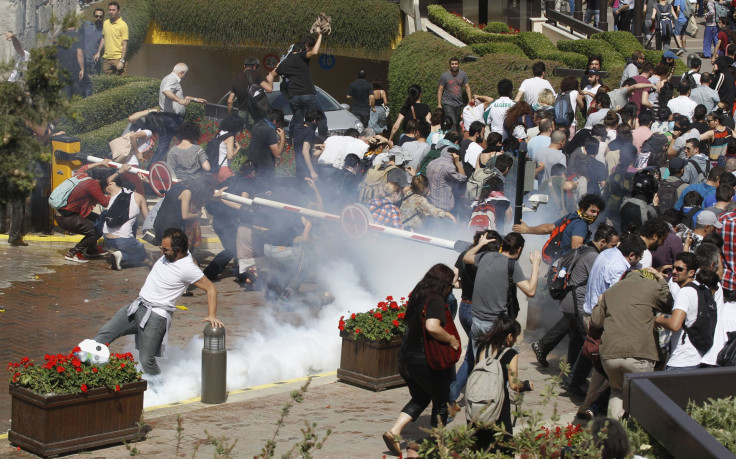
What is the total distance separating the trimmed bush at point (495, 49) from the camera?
1959 centimetres

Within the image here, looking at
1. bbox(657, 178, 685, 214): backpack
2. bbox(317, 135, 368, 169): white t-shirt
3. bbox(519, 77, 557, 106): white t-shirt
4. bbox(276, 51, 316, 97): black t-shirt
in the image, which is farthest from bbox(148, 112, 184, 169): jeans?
bbox(657, 178, 685, 214): backpack

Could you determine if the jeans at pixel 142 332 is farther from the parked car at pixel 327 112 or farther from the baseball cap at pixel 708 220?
the parked car at pixel 327 112

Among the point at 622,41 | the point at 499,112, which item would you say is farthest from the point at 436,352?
the point at 622,41

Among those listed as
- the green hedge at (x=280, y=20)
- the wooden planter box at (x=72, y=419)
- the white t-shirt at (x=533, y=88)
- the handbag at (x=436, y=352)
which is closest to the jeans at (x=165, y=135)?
the white t-shirt at (x=533, y=88)

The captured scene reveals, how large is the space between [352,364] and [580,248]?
2256mm

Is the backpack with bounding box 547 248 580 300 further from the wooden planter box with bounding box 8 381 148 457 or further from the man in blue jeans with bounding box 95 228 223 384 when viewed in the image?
the wooden planter box with bounding box 8 381 148 457

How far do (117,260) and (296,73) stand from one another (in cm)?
437

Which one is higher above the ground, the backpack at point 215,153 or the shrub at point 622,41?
the shrub at point 622,41

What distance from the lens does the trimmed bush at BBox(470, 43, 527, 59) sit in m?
19.6

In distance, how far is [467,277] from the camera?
27.1ft

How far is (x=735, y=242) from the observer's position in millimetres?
9062

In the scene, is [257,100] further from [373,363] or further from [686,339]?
[686,339]

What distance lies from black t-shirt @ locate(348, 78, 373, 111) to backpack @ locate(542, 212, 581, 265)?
9362 mm

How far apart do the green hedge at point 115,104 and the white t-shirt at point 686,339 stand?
11.8 metres
